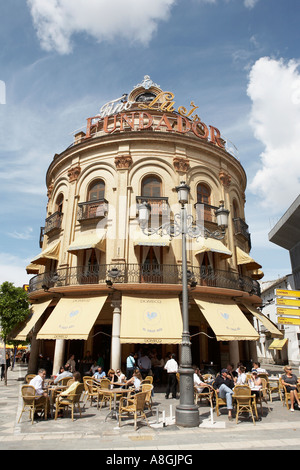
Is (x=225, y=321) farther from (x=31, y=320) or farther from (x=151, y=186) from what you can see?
(x=31, y=320)

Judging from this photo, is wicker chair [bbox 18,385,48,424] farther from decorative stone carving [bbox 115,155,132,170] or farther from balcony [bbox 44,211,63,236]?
decorative stone carving [bbox 115,155,132,170]

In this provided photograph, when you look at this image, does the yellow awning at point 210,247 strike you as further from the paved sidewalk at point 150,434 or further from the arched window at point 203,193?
the paved sidewalk at point 150,434

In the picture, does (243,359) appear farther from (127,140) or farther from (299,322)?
(127,140)

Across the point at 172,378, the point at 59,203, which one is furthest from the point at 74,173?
the point at 172,378

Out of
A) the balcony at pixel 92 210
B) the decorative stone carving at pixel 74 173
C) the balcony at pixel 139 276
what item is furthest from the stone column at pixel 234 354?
the decorative stone carving at pixel 74 173

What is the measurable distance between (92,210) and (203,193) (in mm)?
6743

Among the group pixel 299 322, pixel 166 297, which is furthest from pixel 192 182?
pixel 299 322

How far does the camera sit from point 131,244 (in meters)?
17.3

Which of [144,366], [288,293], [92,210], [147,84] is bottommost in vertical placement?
[144,366]

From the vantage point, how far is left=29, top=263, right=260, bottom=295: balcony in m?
16.4

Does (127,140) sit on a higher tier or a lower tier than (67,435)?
higher

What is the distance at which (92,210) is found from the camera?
18.7 meters

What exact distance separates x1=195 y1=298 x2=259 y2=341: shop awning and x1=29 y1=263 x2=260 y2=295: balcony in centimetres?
118
